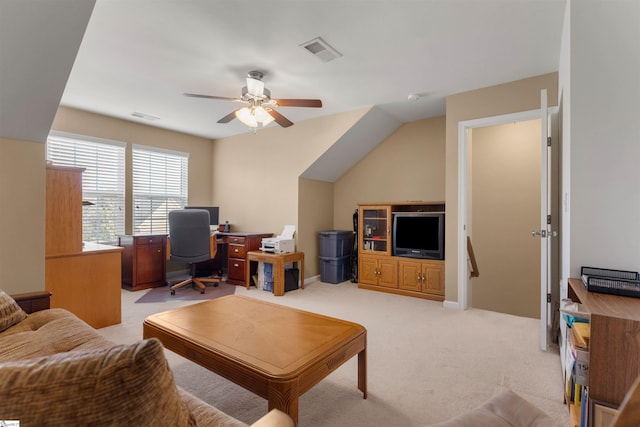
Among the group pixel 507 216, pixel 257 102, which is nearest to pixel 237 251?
pixel 257 102

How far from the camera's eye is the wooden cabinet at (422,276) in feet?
13.0

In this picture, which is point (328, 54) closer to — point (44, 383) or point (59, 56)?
point (59, 56)

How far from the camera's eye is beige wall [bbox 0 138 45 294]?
82.0 inches

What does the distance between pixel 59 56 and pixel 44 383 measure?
2.07 metres

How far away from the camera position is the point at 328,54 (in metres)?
2.73

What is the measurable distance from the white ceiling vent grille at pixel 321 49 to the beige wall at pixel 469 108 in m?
1.74

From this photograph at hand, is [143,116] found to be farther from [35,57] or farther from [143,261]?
[35,57]

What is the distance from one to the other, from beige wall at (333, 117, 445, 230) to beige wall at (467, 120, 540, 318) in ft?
1.84

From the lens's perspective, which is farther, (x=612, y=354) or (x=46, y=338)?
(x=46, y=338)

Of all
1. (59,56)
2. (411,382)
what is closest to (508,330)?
(411,382)

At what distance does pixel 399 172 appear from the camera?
4.90m

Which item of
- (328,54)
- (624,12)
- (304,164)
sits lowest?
(304,164)

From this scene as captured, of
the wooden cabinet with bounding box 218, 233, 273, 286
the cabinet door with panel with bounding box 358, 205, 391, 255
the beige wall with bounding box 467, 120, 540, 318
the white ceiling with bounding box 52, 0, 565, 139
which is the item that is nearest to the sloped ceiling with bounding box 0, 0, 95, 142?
the white ceiling with bounding box 52, 0, 565, 139

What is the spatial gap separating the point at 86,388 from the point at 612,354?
172 centimetres
